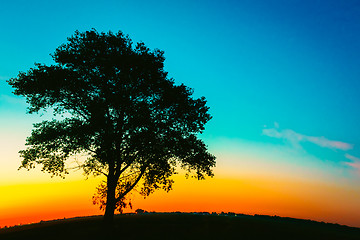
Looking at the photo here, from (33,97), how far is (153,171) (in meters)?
14.1

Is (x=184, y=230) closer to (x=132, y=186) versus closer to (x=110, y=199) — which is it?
(x=132, y=186)

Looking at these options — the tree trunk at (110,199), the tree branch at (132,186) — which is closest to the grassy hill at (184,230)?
the tree trunk at (110,199)

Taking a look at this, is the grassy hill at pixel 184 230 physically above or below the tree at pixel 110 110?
below

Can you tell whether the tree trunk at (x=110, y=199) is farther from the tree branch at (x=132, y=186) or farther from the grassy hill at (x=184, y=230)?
the grassy hill at (x=184, y=230)

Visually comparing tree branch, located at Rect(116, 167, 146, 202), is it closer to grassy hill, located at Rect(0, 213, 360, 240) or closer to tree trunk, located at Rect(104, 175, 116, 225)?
tree trunk, located at Rect(104, 175, 116, 225)

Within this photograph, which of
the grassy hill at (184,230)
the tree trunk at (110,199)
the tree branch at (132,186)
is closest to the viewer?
the grassy hill at (184,230)

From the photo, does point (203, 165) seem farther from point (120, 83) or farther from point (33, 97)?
point (33, 97)

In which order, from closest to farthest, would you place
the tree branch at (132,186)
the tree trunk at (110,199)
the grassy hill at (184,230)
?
the grassy hill at (184,230) < the tree trunk at (110,199) < the tree branch at (132,186)

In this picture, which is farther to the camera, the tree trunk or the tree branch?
the tree branch

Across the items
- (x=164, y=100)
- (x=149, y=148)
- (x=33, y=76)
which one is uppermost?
(x=33, y=76)

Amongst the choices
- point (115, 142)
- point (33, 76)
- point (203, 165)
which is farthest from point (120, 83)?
point (203, 165)

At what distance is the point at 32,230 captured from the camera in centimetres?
2956

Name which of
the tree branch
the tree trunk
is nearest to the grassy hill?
the tree trunk

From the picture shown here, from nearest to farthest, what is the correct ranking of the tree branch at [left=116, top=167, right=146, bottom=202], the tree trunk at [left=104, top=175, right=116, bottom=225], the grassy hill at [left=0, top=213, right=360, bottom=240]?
1. the grassy hill at [left=0, top=213, right=360, bottom=240]
2. the tree trunk at [left=104, top=175, right=116, bottom=225]
3. the tree branch at [left=116, top=167, right=146, bottom=202]
